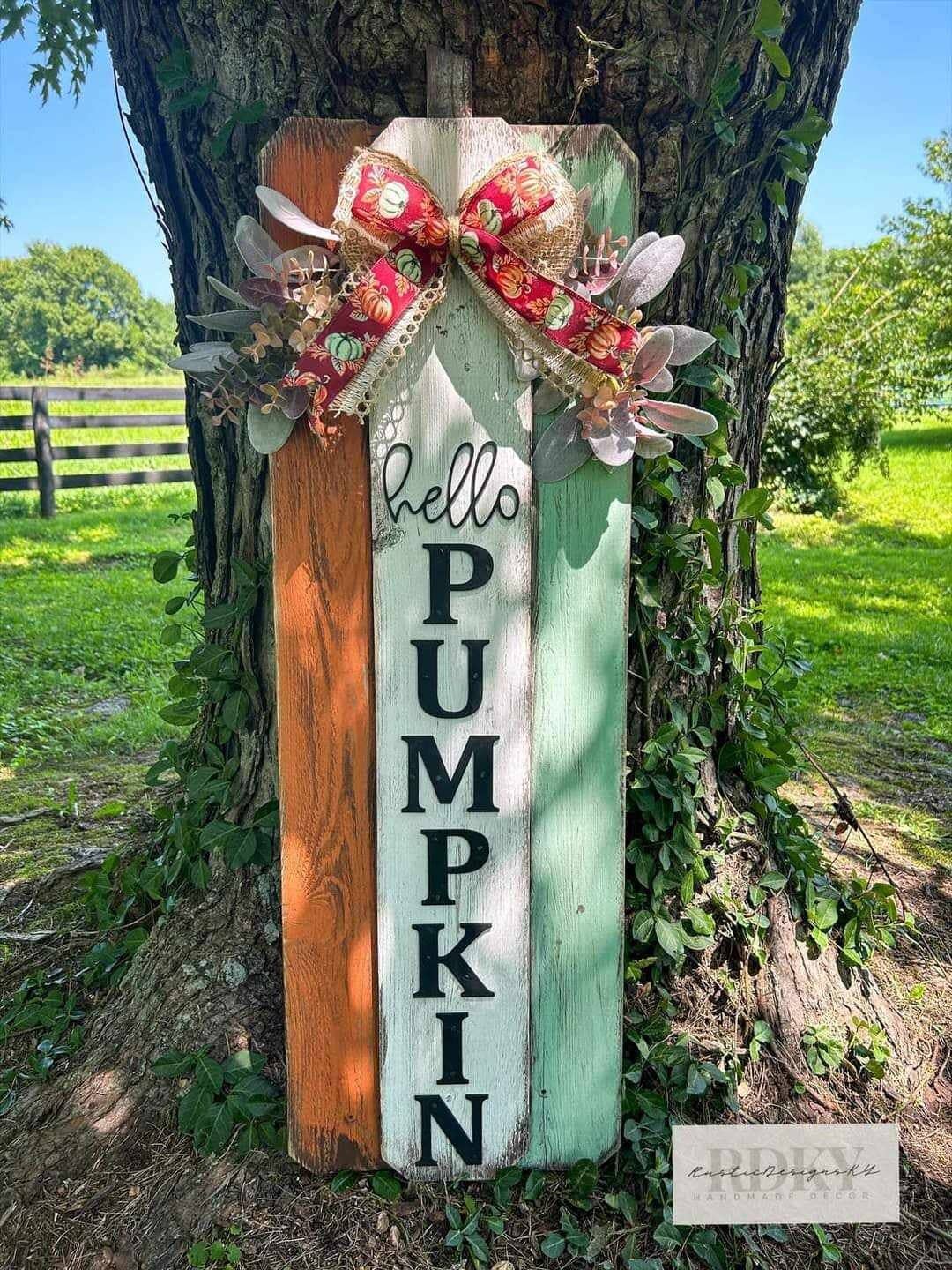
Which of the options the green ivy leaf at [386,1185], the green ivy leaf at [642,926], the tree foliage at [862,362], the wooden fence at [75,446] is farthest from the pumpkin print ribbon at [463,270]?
the wooden fence at [75,446]

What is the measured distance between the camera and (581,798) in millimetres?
1907

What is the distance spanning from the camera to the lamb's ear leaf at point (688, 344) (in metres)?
1.78

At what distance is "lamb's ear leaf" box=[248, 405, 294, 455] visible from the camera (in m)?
1.75

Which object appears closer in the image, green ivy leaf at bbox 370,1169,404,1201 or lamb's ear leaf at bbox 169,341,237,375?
lamb's ear leaf at bbox 169,341,237,375

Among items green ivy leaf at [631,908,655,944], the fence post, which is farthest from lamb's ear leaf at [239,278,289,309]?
the fence post

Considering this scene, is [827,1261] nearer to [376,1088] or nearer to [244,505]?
[376,1088]

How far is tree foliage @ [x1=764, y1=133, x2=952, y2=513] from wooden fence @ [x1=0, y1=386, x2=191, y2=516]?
249 inches

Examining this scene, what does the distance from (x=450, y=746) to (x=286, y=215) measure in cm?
95

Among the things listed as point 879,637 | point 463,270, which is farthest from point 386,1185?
point 879,637

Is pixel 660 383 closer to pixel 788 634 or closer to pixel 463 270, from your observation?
pixel 463 270

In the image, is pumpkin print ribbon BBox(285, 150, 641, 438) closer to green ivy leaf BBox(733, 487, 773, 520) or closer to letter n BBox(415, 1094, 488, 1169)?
green ivy leaf BBox(733, 487, 773, 520)

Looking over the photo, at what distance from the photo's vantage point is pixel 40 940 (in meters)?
2.71

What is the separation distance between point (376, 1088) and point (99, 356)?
40.0m

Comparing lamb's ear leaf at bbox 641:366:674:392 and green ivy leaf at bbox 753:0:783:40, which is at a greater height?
green ivy leaf at bbox 753:0:783:40
